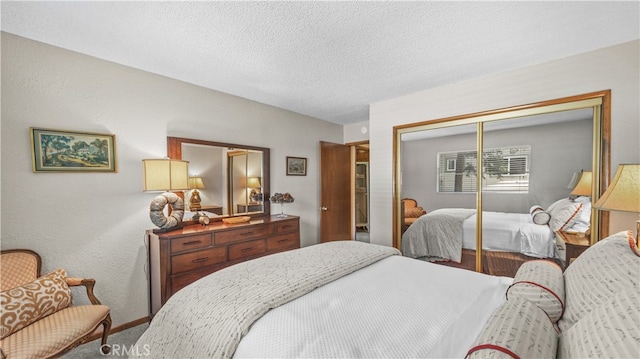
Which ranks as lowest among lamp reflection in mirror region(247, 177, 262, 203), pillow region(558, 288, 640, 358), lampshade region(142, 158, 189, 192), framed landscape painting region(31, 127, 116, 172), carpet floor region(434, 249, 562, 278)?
carpet floor region(434, 249, 562, 278)

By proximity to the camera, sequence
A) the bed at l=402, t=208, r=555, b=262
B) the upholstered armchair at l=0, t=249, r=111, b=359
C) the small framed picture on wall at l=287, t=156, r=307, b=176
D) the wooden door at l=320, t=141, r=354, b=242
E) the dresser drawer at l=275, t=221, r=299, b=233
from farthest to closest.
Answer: the wooden door at l=320, t=141, r=354, b=242
the small framed picture on wall at l=287, t=156, r=307, b=176
the dresser drawer at l=275, t=221, r=299, b=233
the bed at l=402, t=208, r=555, b=262
the upholstered armchair at l=0, t=249, r=111, b=359

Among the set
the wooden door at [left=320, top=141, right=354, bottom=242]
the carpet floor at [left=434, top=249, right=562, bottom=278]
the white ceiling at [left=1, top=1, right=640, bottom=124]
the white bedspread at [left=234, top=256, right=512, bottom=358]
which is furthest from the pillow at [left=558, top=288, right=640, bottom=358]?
the wooden door at [left=320, top=141, right=354, bottom=242]

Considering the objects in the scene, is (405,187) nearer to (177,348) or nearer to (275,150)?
(275,150)

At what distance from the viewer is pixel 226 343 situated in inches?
39.9

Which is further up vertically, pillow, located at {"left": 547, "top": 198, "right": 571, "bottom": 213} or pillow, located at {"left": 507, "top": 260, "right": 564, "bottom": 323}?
pillow, located at {"left": 547, "top": 198, "right": 571, "bottom": 213}

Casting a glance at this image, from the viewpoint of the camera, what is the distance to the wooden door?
14.5 ft

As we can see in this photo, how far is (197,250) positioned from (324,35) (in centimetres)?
225

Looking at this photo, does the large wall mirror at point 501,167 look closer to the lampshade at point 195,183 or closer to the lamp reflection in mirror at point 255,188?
the lamp reflection in mirror at point 255,188

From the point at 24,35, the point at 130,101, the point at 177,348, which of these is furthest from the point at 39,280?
the point at 24,35

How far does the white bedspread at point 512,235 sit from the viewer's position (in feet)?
8.30

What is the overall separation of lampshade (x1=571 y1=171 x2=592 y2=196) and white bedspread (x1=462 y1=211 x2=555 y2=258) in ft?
1.38

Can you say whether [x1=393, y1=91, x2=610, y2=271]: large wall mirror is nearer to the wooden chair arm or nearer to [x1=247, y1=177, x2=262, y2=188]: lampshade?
[x1=247, y1=177, x2=262, y2=188]: lampshade

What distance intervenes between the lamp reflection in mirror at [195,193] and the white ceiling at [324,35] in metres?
1.11

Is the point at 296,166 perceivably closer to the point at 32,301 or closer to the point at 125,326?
the point at 125,326
